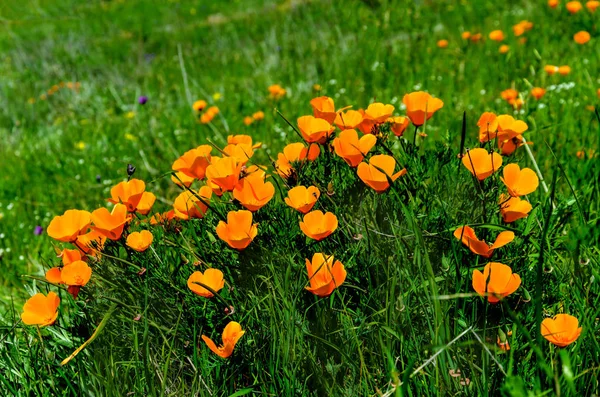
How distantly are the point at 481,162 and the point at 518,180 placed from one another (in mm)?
110

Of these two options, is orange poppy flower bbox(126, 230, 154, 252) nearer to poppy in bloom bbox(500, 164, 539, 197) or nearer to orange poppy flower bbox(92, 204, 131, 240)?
orange poppy flower bbox(92, 204, 131, 240)

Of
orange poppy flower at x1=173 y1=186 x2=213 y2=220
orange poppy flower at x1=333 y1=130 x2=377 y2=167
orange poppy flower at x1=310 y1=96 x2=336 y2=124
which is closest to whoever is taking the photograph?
orange poppy flower at x1=333 y1=130 x2=377 y2=167

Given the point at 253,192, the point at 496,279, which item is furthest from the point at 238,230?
the point at 496,279

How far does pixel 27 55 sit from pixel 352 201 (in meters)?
8.82

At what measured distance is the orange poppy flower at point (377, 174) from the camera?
136cm

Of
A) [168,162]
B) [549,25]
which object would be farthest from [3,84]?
[549,25]

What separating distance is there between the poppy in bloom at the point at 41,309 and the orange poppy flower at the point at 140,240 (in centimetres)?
23

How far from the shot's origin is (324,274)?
129 cm

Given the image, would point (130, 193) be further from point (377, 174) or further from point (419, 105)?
point (419, 105)

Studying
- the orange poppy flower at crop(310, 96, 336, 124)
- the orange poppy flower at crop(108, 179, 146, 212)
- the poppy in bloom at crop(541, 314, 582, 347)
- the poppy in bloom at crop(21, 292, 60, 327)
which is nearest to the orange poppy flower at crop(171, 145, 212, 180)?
the orange poppy flower at crop(108, 179, 146, 212)

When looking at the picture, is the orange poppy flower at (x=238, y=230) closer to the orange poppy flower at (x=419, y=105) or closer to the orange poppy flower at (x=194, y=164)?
the orange poppy flower at (x=194, y=164)

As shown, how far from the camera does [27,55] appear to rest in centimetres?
886

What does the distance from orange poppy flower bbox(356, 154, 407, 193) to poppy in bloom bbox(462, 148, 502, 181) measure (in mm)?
162

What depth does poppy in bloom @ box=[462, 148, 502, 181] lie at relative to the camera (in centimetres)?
140
